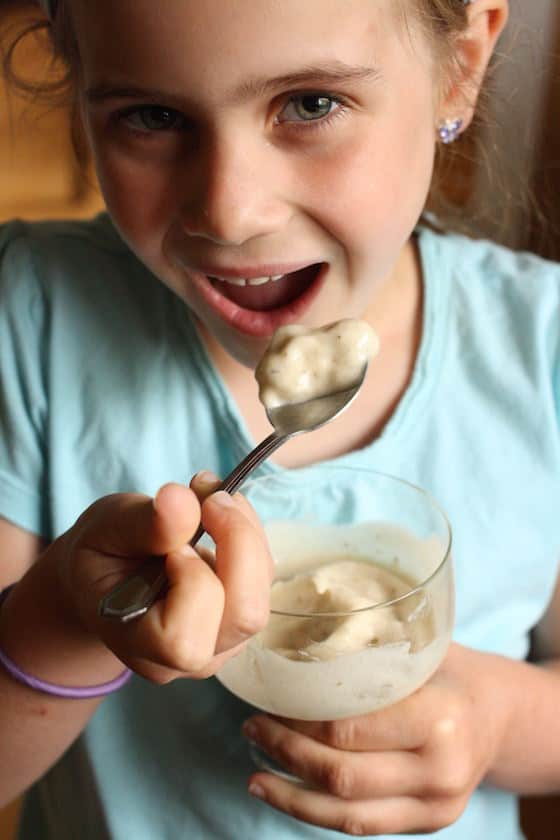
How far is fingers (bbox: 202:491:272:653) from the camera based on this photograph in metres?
0.49

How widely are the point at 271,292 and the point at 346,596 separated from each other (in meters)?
0.26

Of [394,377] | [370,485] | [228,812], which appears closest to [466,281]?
[394,377]

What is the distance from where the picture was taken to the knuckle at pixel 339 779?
2.20 ft

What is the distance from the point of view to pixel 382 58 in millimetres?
642

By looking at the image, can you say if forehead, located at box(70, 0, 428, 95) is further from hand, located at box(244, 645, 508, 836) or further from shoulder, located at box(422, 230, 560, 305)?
hand, located at box(244, 645, 508, 836)

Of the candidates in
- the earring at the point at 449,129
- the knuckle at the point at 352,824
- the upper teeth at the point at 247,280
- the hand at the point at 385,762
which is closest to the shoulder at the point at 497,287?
the earring at the point at 449,129

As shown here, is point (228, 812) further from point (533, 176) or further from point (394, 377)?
point (533, 176)

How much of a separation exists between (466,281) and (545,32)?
35 centimetres

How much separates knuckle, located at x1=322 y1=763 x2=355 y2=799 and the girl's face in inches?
12.2

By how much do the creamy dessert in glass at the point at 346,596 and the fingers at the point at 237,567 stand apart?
0.06 metres

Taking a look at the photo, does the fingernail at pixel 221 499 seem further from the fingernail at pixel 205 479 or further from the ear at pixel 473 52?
the ear at pixel 473 52

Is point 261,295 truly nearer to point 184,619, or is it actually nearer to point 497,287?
point 497,287

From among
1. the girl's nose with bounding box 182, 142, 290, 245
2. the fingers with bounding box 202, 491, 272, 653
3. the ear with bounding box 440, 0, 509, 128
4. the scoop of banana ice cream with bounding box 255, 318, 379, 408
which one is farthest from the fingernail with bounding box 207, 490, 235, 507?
the ear with bounding box 440, 0, 509, 128

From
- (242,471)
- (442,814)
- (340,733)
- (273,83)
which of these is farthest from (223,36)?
(442,814)
